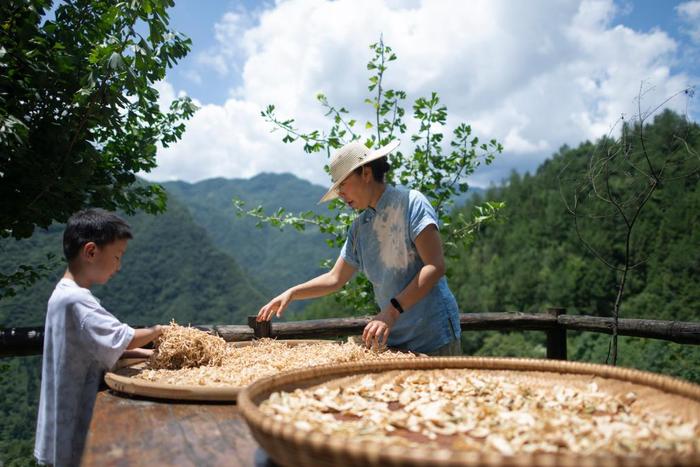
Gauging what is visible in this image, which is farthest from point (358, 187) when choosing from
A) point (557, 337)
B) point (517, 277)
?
point (517, 277)

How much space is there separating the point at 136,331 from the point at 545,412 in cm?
124

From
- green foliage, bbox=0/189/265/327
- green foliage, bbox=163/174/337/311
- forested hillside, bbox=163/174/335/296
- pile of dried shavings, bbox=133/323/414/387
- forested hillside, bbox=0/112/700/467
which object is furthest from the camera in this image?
forested hillside, bbox=163/174/335/296

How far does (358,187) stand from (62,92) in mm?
2070

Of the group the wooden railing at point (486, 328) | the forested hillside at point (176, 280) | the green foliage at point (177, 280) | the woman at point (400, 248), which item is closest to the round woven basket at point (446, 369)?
the woman at point (400, 248)

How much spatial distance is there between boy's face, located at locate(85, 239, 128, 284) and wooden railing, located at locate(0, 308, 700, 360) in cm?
92

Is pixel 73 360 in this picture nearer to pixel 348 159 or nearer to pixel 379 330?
pixel 379 330

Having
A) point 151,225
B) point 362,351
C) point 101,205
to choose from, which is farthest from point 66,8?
point 151,225

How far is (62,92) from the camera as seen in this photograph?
10.8 feet

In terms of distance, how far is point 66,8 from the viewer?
3.49m

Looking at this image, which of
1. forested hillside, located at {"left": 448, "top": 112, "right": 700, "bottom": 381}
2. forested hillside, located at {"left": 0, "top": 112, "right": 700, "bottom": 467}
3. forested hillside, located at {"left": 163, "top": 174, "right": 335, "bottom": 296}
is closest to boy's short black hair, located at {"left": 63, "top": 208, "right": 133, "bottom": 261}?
forested hillside, located at {"left": 0, "top": 112, "right": 700, "bottom": 467}

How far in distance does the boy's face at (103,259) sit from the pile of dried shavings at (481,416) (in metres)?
→ 1.04

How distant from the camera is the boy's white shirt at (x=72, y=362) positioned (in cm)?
171

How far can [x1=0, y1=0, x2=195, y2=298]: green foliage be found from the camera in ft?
9.64

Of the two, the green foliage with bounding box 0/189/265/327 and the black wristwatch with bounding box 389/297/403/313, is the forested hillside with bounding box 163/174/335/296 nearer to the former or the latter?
the green foliage with bounding box 0/189/265/327
